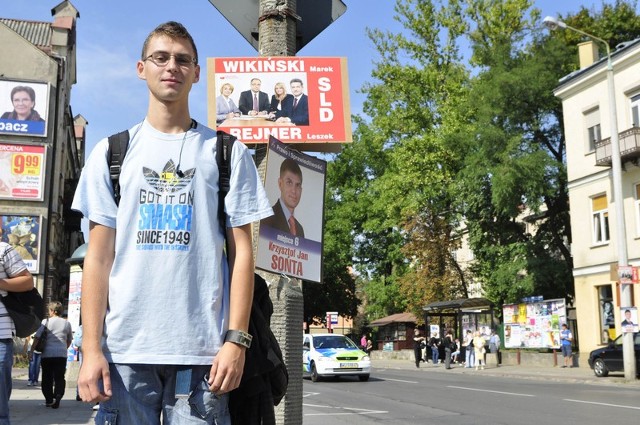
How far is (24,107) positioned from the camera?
1416 inches

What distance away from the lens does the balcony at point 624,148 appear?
2803 centimetres

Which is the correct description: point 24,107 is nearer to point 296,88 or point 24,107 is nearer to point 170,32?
point 296,88

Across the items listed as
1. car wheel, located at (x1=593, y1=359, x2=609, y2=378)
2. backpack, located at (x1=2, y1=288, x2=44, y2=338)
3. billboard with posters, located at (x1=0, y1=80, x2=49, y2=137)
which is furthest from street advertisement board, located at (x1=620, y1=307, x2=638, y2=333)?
billboard with posters, located at (x1=0, y1=80, x2=49, y2=137)

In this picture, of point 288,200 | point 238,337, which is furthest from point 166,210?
point 288,200

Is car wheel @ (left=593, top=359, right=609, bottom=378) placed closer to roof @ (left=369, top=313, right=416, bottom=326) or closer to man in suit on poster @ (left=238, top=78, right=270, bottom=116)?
man in suit on poster @ (left=238, top=78, right=270, bottom=116)

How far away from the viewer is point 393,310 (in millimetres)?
54562

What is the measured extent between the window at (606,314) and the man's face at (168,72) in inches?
1204

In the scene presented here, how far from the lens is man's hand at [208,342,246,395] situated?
2.54m

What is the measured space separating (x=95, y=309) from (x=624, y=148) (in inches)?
1144

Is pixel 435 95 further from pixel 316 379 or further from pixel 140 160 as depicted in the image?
pixel 140 160

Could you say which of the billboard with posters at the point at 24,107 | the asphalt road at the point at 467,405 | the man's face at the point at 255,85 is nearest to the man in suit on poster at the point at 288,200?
the man's face at the point at 255,85

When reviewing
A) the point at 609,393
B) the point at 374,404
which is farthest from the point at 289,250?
the point at 609,393

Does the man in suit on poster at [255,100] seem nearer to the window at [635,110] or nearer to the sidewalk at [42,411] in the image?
the sidewalk at [42,411]

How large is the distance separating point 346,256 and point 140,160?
164 feet
